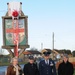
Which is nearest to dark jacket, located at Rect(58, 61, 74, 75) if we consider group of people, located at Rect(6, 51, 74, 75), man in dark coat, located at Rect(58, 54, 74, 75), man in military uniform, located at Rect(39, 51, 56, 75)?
man in dark coat, located at Rect(58, 54, 74, 75)

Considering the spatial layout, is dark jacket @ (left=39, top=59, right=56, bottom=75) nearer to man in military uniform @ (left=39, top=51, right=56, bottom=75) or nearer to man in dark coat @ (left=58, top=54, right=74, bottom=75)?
man in military uniform @ (left=39, top=51, right=56, bottom=75)

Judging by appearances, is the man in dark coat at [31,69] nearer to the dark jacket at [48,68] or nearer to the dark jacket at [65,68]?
the dark jacket at [48,68]

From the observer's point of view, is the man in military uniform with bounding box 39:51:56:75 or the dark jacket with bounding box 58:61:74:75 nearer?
the man in military uniform with bounding box 39:51:56:75

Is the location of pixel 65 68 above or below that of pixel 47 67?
below

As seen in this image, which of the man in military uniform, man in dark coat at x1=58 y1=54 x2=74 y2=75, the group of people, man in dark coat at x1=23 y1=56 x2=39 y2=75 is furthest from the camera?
man in dark coat at x1=58 y1=54 x2=74 y2=75

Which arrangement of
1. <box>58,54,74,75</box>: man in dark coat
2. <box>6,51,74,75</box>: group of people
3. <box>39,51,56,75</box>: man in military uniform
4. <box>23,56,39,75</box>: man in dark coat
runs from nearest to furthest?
1. <box>6,51,74,75</box>: group of people
2. <box>39,51,56,75</box>: man in military uniform
3. <box>23,56,39,75</box>: man in dark coat
4. <box>58,54,74,75</box>: man in dark coat

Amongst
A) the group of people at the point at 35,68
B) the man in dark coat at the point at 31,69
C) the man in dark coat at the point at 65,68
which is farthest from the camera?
the man in dark coat at the point at 65,68

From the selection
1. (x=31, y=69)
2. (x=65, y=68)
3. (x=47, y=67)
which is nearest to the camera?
(x=47, y=67)

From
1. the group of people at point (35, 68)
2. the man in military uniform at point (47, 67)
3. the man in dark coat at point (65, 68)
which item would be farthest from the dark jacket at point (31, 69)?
the man in dark coat at point (65, 68)

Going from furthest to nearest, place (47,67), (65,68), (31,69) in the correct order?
(65,68) → (31,69) → (47,67)

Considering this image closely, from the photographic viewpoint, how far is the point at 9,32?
16.5 metres

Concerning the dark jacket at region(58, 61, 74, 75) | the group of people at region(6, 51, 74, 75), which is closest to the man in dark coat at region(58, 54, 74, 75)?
the dark jacket at region(58, 61, 74, 75)

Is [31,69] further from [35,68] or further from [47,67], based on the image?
[47,67]

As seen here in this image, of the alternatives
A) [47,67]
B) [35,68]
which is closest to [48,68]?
[47,67]
